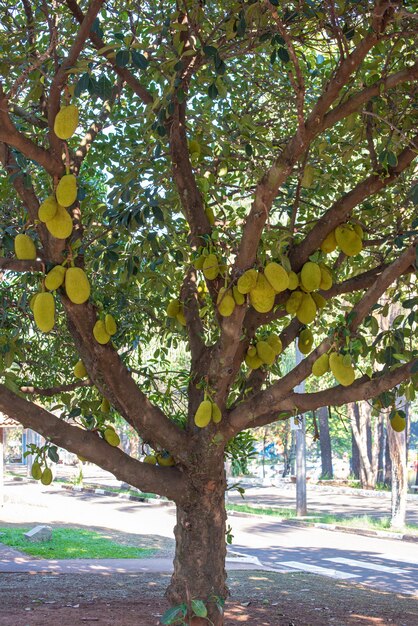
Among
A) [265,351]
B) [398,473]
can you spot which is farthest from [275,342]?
[398,473]

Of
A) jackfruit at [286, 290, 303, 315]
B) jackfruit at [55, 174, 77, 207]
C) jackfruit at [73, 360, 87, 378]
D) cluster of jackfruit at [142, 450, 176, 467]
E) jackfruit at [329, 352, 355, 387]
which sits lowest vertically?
cluster of jackfruit at [142, 450, 176, 467]

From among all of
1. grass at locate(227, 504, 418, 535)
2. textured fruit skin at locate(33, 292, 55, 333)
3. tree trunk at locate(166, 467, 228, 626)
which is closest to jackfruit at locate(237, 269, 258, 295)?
textured fruit skin at locate(33, 292, 55, 333)

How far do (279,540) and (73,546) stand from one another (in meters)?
4.53

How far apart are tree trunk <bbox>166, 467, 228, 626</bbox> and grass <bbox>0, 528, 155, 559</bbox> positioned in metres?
7.41

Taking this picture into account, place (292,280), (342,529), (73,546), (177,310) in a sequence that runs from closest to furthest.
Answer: (292,280) → (177,310) → (73,546) → (342,529)

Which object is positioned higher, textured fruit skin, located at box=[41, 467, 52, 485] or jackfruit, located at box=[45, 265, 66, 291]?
jackfruit, located at box=[45, 265, 66, 291]

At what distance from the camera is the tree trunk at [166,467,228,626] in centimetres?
355

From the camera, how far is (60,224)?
2.86 metres

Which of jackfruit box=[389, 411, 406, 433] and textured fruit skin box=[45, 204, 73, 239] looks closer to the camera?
textured fruit skin box=[45, 204, 73, 239]

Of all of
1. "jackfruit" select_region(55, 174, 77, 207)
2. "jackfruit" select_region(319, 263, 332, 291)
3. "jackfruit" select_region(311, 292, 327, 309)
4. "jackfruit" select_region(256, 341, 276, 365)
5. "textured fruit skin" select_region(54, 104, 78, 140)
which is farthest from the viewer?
"jackfruit" select_region(256, 341, 276, 365)

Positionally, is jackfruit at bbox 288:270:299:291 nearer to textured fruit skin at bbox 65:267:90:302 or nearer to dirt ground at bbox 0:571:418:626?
textured fruit skin at bbox 65:267:90:302

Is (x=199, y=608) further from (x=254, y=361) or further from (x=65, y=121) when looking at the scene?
(x=65, y=121)

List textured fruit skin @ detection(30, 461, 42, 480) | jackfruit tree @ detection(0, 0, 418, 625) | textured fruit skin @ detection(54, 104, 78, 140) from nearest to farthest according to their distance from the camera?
textured fruit skin @ detection(54, 104, 78, 140) < jackfruit tree @ detection(0, 0, 418, 625) < textured fruit skin @ detection(30, 461, 42, 480)

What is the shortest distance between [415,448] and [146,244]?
66.0m
